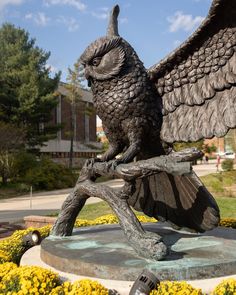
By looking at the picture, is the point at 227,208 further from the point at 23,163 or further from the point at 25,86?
the point at 25,86

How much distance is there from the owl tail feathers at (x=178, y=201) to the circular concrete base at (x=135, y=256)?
0.20 meters

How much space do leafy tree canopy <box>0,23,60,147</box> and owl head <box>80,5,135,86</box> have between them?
19716 mm

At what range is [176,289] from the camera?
2896 mm

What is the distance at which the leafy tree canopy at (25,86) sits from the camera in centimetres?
2380

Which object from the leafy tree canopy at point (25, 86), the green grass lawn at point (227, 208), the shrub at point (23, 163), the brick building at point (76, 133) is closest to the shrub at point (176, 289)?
the green grass lawn at point (227, 208)

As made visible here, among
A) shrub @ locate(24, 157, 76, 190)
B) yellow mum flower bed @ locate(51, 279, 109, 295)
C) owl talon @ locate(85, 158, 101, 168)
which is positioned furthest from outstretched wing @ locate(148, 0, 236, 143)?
shrub @ locate(24, 157, 76, 190)

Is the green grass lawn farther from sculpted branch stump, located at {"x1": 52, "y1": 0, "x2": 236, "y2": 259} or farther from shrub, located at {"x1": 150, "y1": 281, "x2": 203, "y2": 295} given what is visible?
shrub, located at {"x1": 150, "y1": 281, "x2": 203, "y2": 295}

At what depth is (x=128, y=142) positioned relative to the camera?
4434 mm

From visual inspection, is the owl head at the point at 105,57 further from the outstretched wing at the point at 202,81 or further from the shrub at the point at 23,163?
the shrub at the point at 23,163

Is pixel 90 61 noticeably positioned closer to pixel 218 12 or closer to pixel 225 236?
pixel 218 12

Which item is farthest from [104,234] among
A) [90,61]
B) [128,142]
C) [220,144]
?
[220,144]

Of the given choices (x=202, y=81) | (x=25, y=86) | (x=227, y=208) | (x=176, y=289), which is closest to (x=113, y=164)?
(x=202, y=81)

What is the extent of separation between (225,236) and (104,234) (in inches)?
56.9

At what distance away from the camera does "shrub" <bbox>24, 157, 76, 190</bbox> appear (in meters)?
20.3
